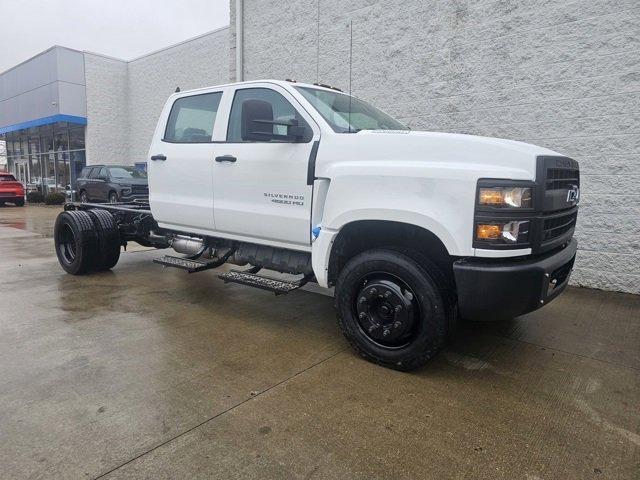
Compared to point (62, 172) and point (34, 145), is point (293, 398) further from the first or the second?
point (34, 145)

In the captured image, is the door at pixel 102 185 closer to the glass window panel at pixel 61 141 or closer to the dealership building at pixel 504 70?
the glass window panel at pixel 61 141

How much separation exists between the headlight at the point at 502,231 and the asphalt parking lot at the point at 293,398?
42.6 inches

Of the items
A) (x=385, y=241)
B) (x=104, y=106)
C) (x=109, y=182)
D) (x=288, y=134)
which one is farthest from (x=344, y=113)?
→ (x=104, y=106)

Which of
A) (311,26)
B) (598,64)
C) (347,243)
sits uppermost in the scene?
(311,26)

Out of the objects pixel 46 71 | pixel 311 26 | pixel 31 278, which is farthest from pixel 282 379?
pixel 46 71

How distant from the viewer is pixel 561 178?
10.6ft

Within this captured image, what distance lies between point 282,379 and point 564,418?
6.05ft

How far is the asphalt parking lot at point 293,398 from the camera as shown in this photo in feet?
7.61

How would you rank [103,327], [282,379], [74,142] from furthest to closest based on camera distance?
[74,142]
[103,327]
[282,379]

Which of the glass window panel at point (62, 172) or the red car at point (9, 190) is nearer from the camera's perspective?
the red car at point (9, 190)

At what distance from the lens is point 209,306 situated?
4.98 meters

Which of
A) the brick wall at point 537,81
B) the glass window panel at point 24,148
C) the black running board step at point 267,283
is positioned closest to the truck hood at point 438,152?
the black running board step at point 267,283

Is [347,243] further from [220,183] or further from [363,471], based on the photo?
[363,471]

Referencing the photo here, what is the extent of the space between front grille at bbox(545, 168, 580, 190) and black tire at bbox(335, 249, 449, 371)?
3.23ft
